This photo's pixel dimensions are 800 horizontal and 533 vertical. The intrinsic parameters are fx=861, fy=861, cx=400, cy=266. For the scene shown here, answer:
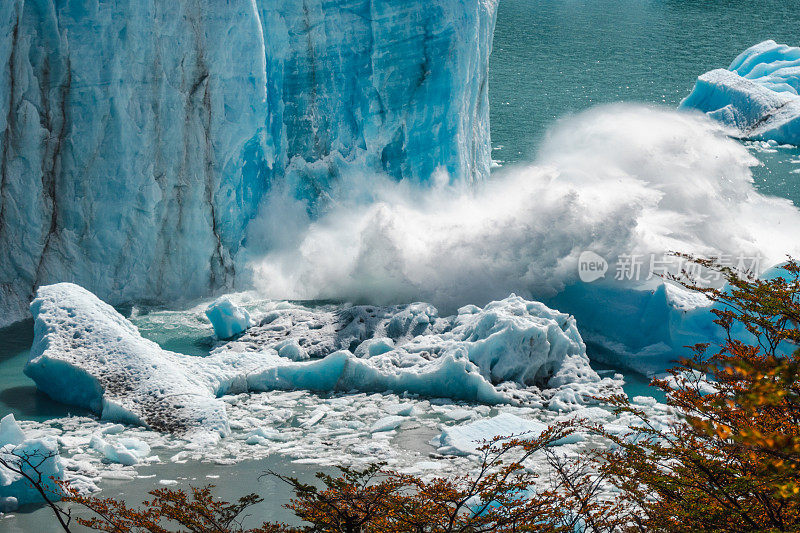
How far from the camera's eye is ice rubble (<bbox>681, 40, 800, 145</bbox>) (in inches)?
896

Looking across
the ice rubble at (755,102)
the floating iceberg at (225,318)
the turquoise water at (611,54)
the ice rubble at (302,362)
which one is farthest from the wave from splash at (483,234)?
the ice rubble at (755,102)

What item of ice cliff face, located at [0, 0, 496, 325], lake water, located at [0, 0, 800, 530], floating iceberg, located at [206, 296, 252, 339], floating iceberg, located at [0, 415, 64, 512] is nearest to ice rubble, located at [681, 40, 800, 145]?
lake water, located at [0, 0, 800, 530]

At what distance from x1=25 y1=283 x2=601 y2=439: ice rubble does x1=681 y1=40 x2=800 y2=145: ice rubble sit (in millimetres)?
14444

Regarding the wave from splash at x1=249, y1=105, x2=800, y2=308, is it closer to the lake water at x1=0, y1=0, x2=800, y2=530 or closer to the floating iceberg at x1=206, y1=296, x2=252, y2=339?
the floating iceberg at x1=206, y1=296, x2=252, y2=339

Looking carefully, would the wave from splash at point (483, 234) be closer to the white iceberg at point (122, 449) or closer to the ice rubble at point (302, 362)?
the ice rubble at point (302, 362)

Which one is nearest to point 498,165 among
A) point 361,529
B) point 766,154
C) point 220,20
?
point 766,154

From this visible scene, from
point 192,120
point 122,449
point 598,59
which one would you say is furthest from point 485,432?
point 598,59

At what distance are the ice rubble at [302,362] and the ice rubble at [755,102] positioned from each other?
14444 mm

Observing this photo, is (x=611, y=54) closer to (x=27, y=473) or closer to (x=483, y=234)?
(x=483, y=234)

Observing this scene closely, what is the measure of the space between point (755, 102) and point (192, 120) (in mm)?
16711

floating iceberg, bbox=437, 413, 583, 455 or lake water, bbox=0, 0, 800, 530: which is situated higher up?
lake water, bbox=0, 0, 800, 530

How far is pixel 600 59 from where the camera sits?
2981cm

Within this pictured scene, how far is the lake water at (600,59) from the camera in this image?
2023 centimetres

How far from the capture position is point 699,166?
65.7 feet
